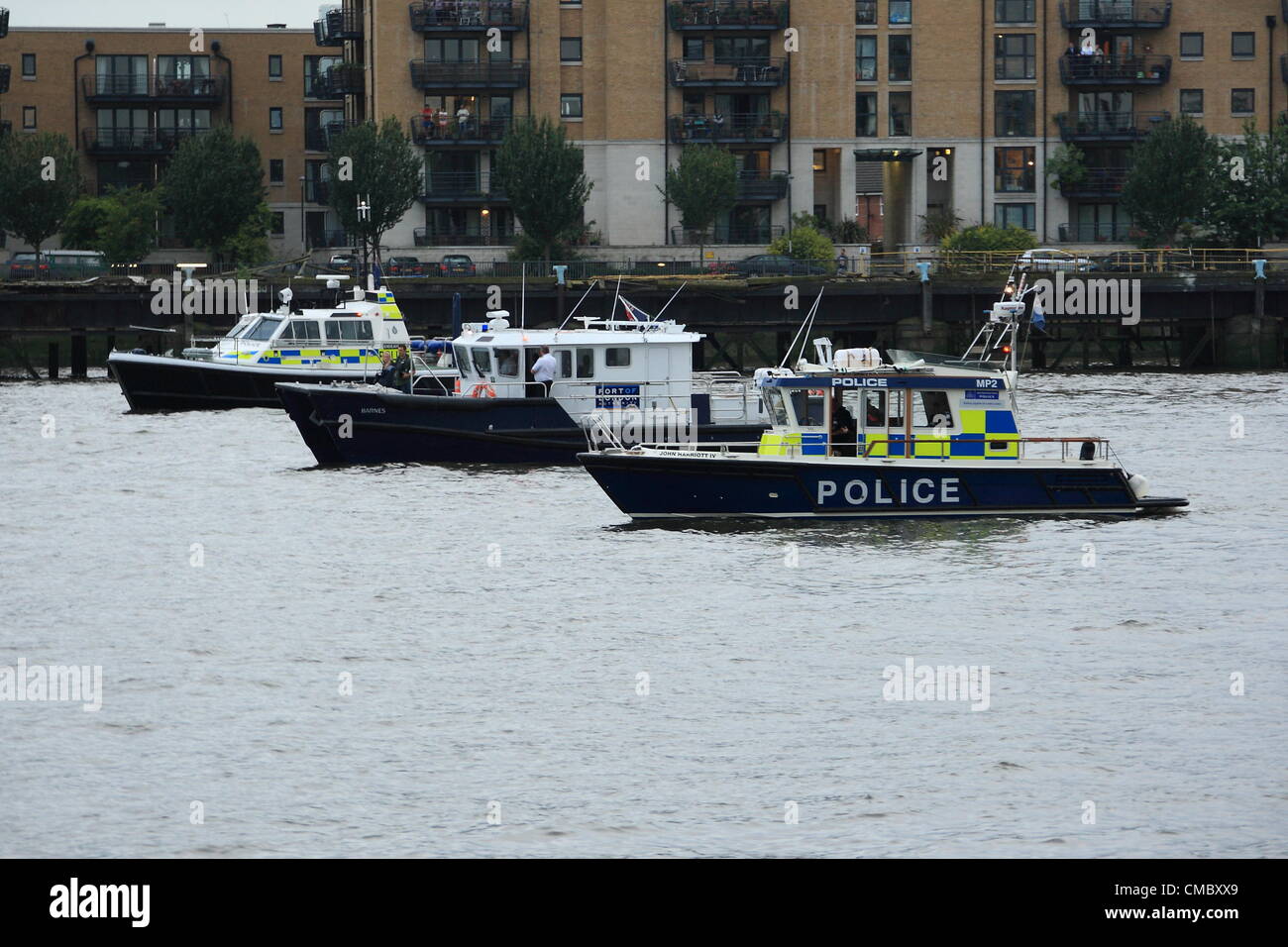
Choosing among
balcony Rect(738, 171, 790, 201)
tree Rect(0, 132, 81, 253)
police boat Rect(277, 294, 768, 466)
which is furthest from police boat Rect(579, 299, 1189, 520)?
tree Rect(0, 132, 81, 253)

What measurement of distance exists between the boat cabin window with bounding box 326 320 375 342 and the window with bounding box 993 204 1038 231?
158ft

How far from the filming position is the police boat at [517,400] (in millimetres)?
43719

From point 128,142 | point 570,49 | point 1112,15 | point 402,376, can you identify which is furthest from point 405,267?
point 402,376

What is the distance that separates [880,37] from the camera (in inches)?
3907

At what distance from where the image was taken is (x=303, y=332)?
195 feet

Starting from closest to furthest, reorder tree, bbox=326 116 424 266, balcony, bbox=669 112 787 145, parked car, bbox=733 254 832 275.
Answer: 1. parked car, bbox=733 254 832 275
2. tree, bbox=326 116 424 266
3. balcony, bbox=669 112 787 145

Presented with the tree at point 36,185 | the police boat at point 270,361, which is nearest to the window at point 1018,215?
the tree at point 36,185

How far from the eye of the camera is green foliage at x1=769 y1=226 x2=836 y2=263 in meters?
92.3

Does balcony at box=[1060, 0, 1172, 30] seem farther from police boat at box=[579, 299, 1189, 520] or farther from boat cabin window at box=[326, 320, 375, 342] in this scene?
police boat at box=[579, 299, 1189, 520]

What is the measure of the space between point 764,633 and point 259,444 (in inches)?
1089

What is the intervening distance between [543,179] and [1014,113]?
23.7 m

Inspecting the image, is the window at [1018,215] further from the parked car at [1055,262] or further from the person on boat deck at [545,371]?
the person on boat deck at [545,371]

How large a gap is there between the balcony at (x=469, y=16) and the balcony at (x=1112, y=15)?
25511 millimetres
